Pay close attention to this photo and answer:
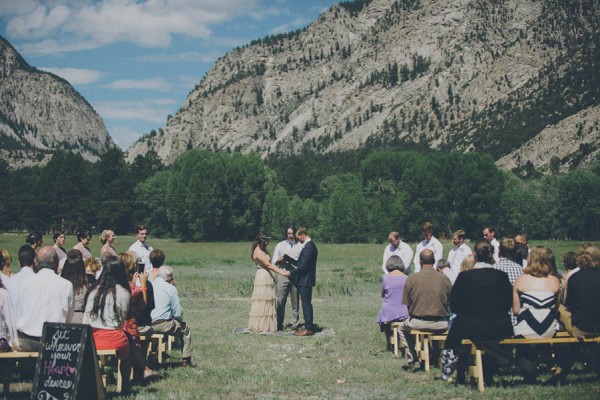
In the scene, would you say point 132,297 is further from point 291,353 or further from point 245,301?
point 245,301

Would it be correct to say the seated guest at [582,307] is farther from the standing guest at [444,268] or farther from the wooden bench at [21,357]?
the wooden bench at [21,357]

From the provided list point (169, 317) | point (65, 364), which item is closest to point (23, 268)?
point (169, 317)

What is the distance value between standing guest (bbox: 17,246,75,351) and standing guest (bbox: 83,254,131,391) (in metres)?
0.34

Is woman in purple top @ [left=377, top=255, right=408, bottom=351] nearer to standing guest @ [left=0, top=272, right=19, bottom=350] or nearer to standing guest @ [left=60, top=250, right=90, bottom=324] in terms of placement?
standing guest @ [left=60, top=250, right=90, bottom=324]

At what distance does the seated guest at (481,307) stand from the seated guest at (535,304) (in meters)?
0.32

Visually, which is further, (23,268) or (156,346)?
(156,346)

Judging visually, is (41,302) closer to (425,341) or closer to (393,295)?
(425,341)

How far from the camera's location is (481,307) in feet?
32.4

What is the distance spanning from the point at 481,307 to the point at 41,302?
6.22 metres

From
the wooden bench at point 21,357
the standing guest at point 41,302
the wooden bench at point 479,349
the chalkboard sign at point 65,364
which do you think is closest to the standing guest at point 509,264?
the wooden bench at point 479,349

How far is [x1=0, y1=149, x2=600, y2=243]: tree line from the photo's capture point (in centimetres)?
9675

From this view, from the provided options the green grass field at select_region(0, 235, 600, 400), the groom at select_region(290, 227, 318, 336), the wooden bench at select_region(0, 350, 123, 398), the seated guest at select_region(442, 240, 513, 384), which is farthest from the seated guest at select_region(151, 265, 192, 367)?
the seated guest at select_region(442, 240, 513, 384)

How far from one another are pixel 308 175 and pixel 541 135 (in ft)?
181

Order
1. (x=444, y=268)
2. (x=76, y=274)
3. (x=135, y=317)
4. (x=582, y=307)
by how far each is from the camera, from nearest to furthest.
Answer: (x=582, y=307)
(x=76, y=274)
(x=135, y=317)
(x=444, y=268)
